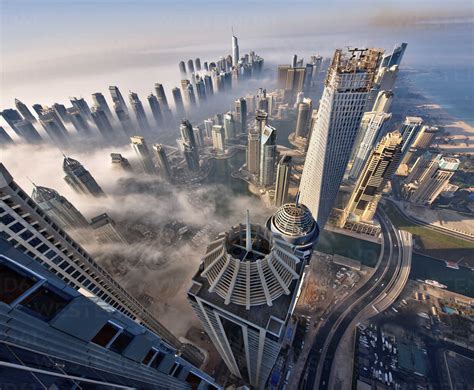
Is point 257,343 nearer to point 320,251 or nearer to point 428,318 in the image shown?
point 320,251

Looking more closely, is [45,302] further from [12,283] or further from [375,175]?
[375,175]

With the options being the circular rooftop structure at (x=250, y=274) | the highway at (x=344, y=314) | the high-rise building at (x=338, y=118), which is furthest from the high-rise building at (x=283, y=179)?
the circular rooftop structure at (x=250, y=274)

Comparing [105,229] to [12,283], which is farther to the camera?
[105,229]

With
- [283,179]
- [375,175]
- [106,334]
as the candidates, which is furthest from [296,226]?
[283,179]

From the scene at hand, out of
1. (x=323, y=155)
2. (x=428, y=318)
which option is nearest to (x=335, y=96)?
(x=323, y=155)

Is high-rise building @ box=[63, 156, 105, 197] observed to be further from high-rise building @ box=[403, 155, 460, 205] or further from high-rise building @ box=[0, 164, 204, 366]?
high-rise building @ box=[403, 155, 460, 205]
